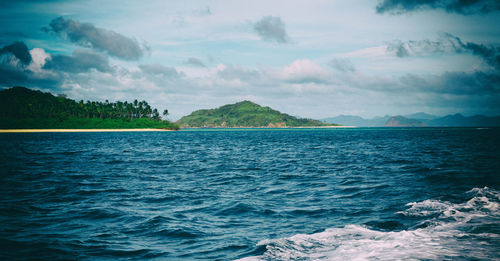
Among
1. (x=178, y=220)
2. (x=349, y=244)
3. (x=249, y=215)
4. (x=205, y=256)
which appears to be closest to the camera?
(x=205, y=256)

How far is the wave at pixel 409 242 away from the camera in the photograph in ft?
29.6

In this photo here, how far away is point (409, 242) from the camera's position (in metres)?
10.2

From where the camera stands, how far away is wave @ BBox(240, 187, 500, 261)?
9.01 m

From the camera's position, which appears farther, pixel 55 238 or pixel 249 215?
pixel 249 215

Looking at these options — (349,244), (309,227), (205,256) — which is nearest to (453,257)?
(349,244)

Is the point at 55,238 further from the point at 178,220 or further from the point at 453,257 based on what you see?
the point at 453,257

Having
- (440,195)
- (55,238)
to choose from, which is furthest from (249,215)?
(440,195)

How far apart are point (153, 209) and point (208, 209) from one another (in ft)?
10.2

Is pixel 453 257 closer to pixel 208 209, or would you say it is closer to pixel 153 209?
pixel 208 209

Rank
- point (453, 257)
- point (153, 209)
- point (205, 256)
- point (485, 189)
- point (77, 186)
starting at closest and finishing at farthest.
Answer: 1. point (453, 257)
2. point (205, 256)
3. point (153, 209)
4. point (485, 189)
5. point (77, 186)

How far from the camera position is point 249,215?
47.0ft

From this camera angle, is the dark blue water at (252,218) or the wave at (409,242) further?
the dark blue water at (252,218)

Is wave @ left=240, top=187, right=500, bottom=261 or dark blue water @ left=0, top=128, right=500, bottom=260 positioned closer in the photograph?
wave @ left=240, top=187, right=500, bottom=261

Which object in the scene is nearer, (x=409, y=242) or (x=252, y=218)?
(x=409, y=242)
